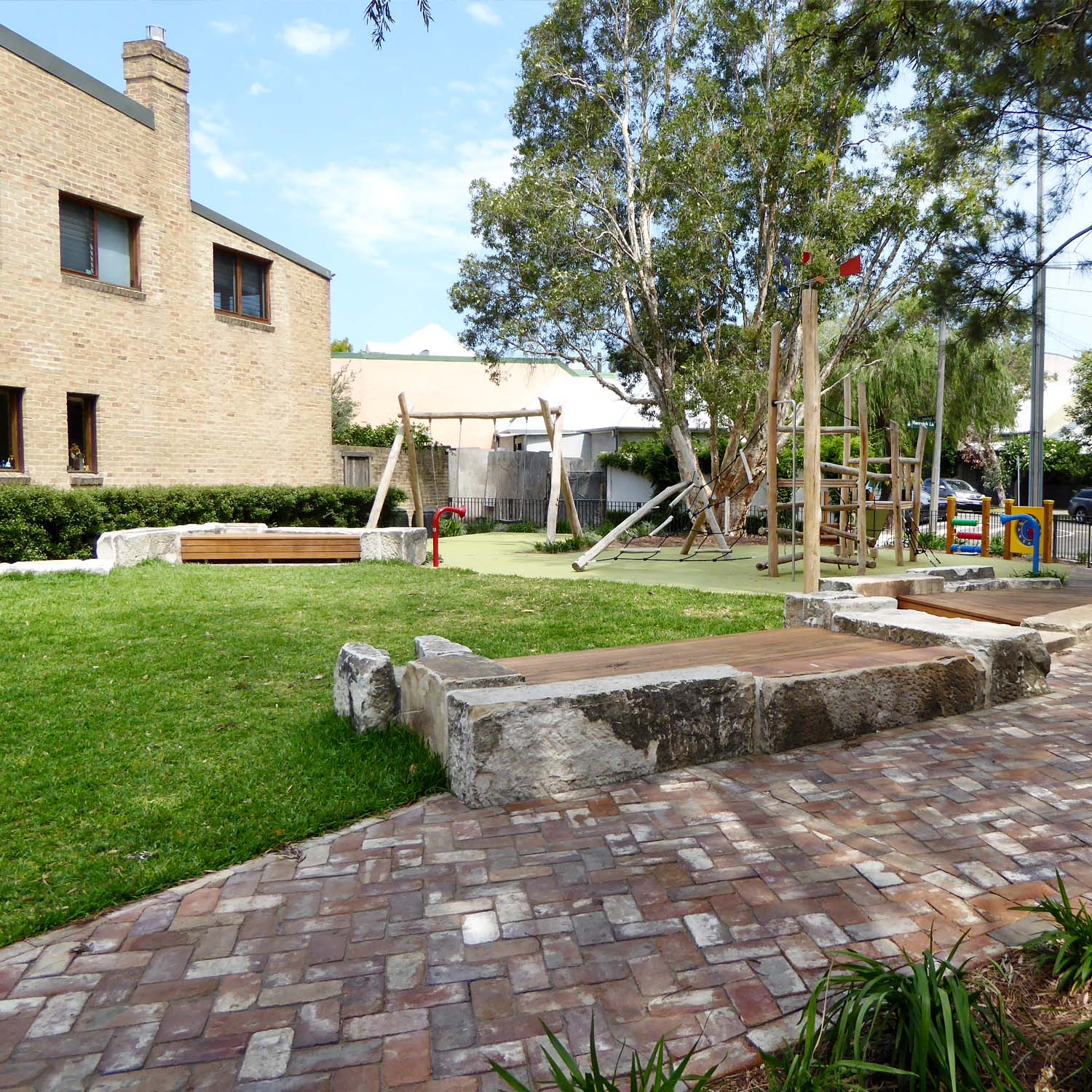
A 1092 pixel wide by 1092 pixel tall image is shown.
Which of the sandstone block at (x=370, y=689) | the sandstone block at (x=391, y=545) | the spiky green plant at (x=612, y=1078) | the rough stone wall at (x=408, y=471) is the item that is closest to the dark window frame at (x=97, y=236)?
the rough stone wall at (x=408, y=471)

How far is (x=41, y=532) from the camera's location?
39.5 ft

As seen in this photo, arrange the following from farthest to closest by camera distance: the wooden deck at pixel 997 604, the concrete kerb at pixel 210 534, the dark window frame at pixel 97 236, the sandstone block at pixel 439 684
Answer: the dark window frame at pixel 97 236 → the concrete kerb at pixel 210 534 → the wooden deck at pixel 997 604 → the sandstone block at pixel 439 684

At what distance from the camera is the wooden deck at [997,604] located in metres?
6.57

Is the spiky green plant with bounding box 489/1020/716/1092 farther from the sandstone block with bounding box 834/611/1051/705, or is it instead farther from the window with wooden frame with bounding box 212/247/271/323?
the window with wooden frame with bounding box 212/247/271/323

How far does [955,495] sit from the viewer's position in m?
29.2

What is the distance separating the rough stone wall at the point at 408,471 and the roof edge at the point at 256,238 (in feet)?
13.1

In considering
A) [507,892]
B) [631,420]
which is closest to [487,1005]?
[507,892]

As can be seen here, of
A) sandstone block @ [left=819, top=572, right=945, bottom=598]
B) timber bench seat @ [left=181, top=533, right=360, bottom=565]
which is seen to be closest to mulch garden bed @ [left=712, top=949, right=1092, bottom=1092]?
sandstone block @ [left=819, top=572, right=945, bottom=598]

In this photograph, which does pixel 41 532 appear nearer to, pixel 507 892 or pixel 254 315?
pixel 254 315

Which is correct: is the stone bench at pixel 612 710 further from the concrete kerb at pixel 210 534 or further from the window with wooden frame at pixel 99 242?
the window with wooden frame at pixel 99 242

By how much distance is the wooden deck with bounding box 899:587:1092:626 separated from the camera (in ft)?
21.5

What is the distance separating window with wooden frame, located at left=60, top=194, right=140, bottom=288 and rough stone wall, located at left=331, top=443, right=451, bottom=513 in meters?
6.17

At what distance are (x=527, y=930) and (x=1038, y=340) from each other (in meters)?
15.6

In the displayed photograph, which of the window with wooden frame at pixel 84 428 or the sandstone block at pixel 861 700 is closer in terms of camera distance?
the sandstone block at pixel 861 700
